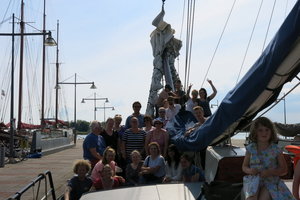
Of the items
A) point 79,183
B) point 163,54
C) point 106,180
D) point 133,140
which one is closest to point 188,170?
point 106,180

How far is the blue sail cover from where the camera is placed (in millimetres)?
3117

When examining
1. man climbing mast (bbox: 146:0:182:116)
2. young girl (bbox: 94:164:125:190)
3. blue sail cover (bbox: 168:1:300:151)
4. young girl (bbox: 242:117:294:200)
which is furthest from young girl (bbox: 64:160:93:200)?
man climbing mast (bbox: 146:0:182:116)

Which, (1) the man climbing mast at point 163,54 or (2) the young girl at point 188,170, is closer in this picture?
(2) the young girl at point 188,170

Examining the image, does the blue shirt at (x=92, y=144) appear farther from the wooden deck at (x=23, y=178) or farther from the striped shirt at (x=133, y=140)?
the wooden deck at (x=23, y=178)

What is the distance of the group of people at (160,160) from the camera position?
11.6 feet

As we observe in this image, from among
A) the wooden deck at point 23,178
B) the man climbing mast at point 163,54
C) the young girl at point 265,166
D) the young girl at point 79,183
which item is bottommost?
the wooden deck at point 23,178

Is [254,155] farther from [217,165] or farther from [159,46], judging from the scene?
[159,46]

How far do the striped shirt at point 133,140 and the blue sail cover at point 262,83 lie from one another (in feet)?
8.73

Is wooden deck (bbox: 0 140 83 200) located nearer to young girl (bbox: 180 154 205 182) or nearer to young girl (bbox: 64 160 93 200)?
young girl (bbox: 64 160 93 200)

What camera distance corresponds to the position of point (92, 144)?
24.7ft

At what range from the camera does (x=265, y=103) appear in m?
4.25

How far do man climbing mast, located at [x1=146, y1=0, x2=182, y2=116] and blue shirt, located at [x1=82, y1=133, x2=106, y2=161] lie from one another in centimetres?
1019

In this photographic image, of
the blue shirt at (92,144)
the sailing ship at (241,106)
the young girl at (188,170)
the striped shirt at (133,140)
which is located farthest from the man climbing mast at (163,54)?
the young girl at (188,170)

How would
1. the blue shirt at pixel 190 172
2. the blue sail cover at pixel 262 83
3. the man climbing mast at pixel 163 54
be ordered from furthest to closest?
the man climbing mast at pixel 163 54
the blue shirt at pixel 190 172
the blue sail cover at pixel 262 83
